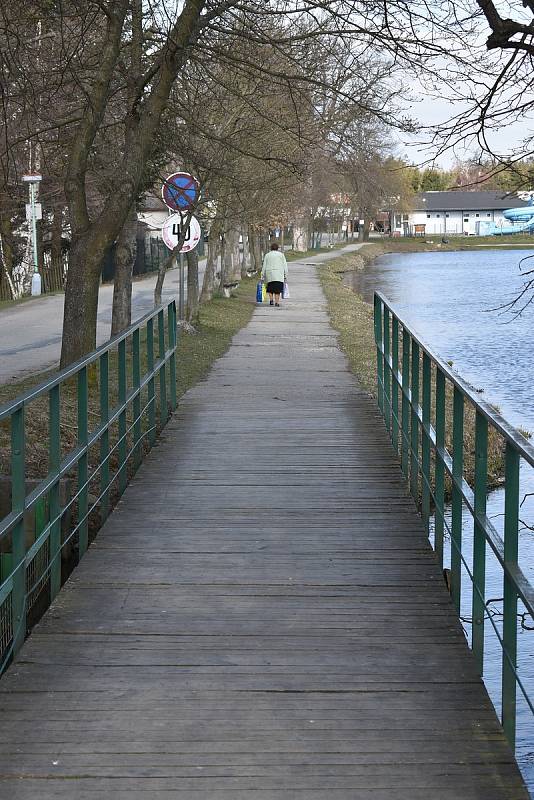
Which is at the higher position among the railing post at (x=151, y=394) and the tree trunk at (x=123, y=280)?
the tree trunk at (x=123, y=280)

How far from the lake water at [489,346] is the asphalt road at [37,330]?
183 inches

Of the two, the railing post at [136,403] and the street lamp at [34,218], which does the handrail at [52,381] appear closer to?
the railing post at [136,403]

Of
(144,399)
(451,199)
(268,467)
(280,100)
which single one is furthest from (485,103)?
(451,199)

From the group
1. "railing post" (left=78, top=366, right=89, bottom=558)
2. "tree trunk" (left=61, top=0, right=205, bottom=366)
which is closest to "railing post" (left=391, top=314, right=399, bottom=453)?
"tree trunk" (left=61, top=0, right=205, bottom=366)

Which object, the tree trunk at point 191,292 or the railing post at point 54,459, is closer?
the railing post at point 54,459

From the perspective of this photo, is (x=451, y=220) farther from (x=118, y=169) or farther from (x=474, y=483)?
(x=474, y=483)

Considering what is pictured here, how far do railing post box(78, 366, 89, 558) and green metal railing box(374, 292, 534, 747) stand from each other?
194cm

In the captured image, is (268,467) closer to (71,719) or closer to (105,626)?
(105,626)

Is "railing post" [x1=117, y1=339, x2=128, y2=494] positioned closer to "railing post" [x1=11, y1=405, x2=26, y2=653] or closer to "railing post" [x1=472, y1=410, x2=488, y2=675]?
"railing post" [x1=11, y1=405, x2=26, y2=653]

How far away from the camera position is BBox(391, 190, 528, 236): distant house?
587ft

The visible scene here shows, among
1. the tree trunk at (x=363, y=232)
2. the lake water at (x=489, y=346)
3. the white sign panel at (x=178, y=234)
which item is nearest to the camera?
the lake water at (x=489, y=346)

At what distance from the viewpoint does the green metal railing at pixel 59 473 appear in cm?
546

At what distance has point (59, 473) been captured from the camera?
6.37 metres

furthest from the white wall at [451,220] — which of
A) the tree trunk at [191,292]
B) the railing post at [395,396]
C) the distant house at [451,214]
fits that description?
the railing post at [395,396]
